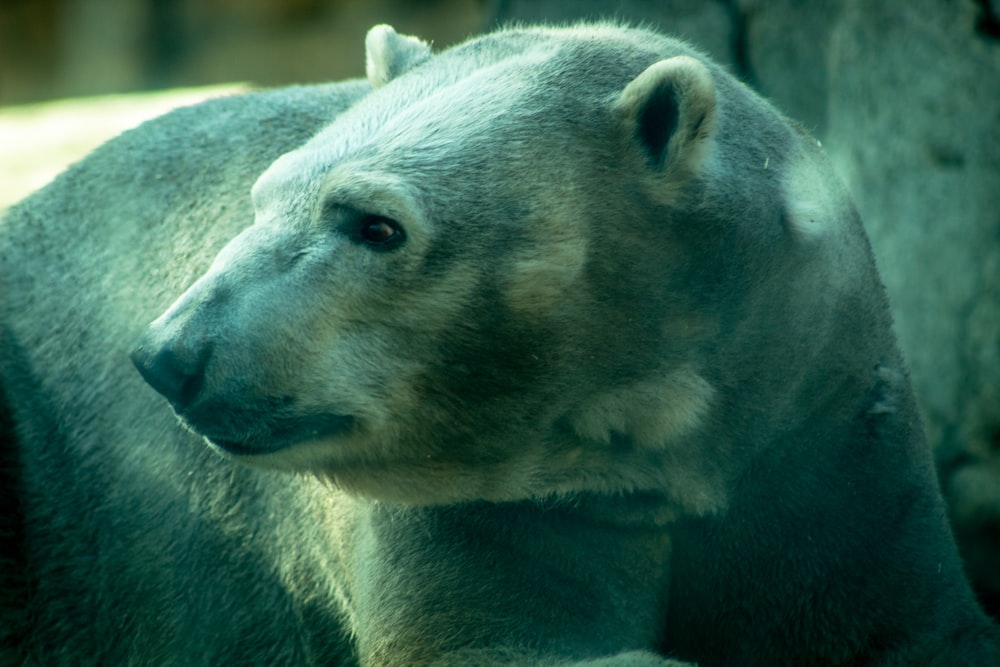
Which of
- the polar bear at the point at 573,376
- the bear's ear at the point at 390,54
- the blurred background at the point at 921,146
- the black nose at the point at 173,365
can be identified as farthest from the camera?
the blurred background at the point at 921,146

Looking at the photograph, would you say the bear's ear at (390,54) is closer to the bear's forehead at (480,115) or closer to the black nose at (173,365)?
the bear's forehead at (480,115)

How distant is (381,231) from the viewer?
248 cm

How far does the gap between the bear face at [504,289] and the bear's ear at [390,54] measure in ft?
0.76

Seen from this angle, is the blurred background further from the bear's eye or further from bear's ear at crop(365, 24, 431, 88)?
the bear's eye

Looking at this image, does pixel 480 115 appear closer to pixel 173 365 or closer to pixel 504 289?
pixel 504 289

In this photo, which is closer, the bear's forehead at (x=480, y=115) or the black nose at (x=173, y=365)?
the black nose at (x=173, y=365)

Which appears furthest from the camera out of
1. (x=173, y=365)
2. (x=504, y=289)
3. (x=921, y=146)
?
(x=921, y=146)

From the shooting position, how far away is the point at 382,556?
9.68 ft

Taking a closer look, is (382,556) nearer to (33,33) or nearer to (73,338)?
(73,338)

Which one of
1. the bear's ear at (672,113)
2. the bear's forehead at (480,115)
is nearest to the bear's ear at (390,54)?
the bear's forehead at (480,115)

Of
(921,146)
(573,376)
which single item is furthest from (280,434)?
(921,146)

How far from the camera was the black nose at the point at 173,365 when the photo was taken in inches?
93.5

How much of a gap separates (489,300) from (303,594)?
4.41 feet

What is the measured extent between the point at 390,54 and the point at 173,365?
1.05 metres
